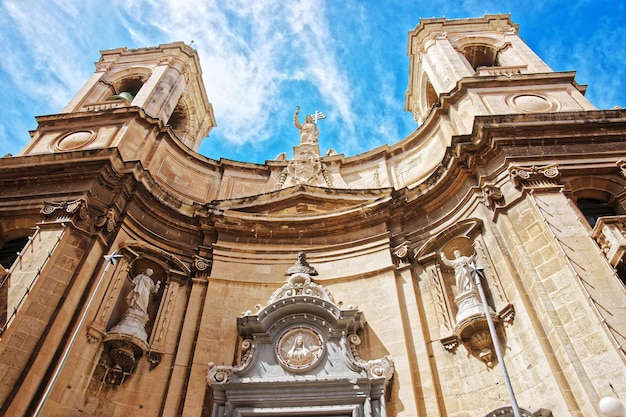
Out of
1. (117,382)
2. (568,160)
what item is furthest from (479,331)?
(117,382)

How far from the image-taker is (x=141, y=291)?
1073 centimetres

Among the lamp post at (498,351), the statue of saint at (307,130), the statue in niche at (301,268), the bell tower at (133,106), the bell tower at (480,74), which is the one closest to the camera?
the lamp post at (498,351)

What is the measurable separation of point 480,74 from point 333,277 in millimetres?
8897

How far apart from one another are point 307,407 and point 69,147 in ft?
32.6

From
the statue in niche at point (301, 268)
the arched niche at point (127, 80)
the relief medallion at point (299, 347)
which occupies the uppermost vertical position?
the arched niche at point (127, 80)

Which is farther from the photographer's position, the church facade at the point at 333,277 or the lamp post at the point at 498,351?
the church facade at the point at 333,277

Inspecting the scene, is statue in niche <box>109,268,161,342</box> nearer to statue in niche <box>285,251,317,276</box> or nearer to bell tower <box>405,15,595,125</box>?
statue in niche <box>285,251,317,276</box>

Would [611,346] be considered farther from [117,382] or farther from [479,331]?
[117,382]

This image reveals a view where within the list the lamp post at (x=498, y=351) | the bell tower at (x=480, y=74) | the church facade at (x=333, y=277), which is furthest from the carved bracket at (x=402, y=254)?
the bell tower at (x=480, y=74)

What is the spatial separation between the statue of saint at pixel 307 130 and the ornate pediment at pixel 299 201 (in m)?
3.52

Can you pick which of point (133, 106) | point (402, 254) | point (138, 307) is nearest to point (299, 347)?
point (402, 254)

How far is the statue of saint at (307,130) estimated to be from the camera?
688 inches

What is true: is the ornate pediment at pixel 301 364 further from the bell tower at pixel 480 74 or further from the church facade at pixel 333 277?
the bell tower at pixel 480 74

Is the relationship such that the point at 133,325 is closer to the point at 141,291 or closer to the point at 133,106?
the point at 141,291
